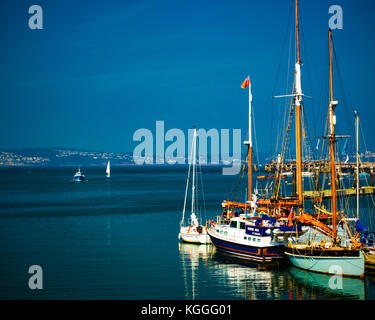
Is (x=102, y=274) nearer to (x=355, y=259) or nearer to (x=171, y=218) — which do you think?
(x=355, y=259)

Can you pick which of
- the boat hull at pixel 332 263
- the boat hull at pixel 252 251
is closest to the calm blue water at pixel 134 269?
the boat hull at pixel 332 263

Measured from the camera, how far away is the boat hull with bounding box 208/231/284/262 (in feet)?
117

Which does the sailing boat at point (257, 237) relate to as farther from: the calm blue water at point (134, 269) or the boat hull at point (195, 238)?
the boat hull at point (195, 238)

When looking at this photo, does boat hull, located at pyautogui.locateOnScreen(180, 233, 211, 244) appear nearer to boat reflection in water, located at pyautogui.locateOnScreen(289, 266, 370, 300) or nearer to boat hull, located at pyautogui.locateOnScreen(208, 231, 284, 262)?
boat hull, located at pyautogui.locateOnScreen(208, 231, 284, 262)

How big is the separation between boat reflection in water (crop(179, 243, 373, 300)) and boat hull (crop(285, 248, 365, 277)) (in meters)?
0.39

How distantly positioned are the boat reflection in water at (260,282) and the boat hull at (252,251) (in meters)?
0.51

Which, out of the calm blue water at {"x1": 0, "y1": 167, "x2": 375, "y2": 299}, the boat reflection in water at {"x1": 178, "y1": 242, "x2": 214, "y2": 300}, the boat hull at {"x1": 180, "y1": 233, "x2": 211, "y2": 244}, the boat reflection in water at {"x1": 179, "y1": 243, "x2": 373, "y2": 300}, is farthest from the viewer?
the boat hull at {"x1": 180, "y1": 233, "x2": 211, "y2": 244}

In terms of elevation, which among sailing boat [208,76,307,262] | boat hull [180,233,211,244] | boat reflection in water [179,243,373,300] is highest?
sailing boat [208,76,307,262]

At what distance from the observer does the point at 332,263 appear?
30.4 m

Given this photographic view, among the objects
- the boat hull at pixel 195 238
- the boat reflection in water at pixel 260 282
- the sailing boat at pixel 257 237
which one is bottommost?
the boat reflection in water at pixel 260 282

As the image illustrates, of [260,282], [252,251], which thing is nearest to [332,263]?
[260,282]

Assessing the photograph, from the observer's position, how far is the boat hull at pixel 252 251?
35.6 m

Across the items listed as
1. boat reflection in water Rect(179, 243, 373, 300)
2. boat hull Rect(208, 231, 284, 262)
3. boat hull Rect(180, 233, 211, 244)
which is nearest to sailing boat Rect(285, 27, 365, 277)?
boat reflection in water Rect(179, 243, 373, 300)
